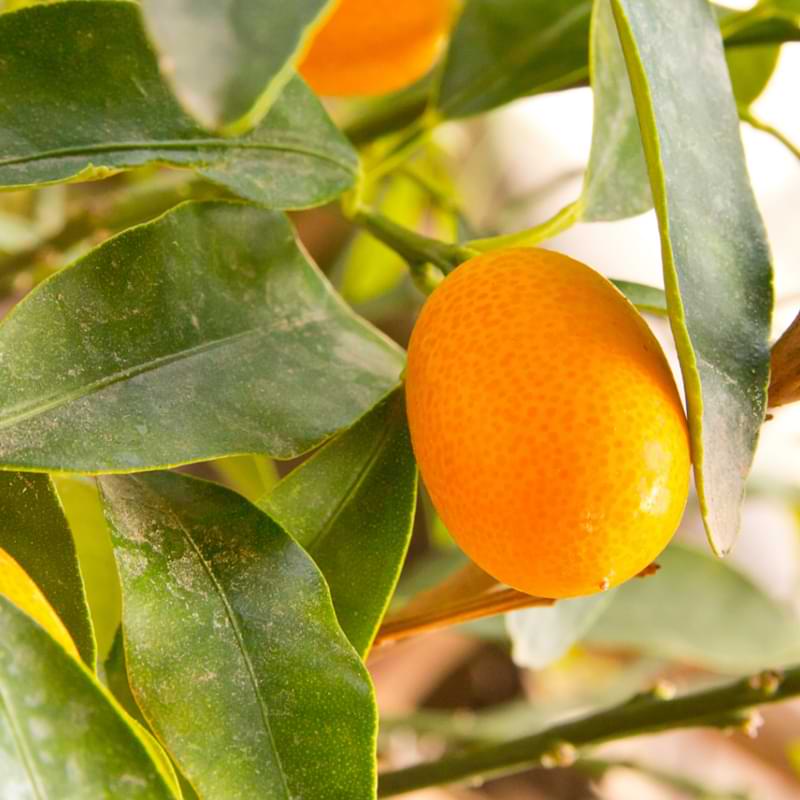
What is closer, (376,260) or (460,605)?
(460,605)

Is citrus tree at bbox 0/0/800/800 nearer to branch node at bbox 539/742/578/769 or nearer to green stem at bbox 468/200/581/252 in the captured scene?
green stem at bbox 468/200/581/252

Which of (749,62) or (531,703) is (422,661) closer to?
(531,703)

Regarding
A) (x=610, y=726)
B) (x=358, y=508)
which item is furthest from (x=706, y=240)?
(x=610, y=726)

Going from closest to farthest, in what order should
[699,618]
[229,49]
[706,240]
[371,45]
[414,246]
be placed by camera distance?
[229,49]
[706,240]
[414,246]
[371,45]
[699,618]

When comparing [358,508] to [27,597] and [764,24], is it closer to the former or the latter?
[27,597]

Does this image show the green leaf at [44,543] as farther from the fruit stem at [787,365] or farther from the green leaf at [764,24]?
the green leaf at [764,24]

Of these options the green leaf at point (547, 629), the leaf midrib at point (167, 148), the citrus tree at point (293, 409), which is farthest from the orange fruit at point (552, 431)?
the green leaf at point (547, 629)

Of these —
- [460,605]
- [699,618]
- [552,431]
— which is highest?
[552,431]
